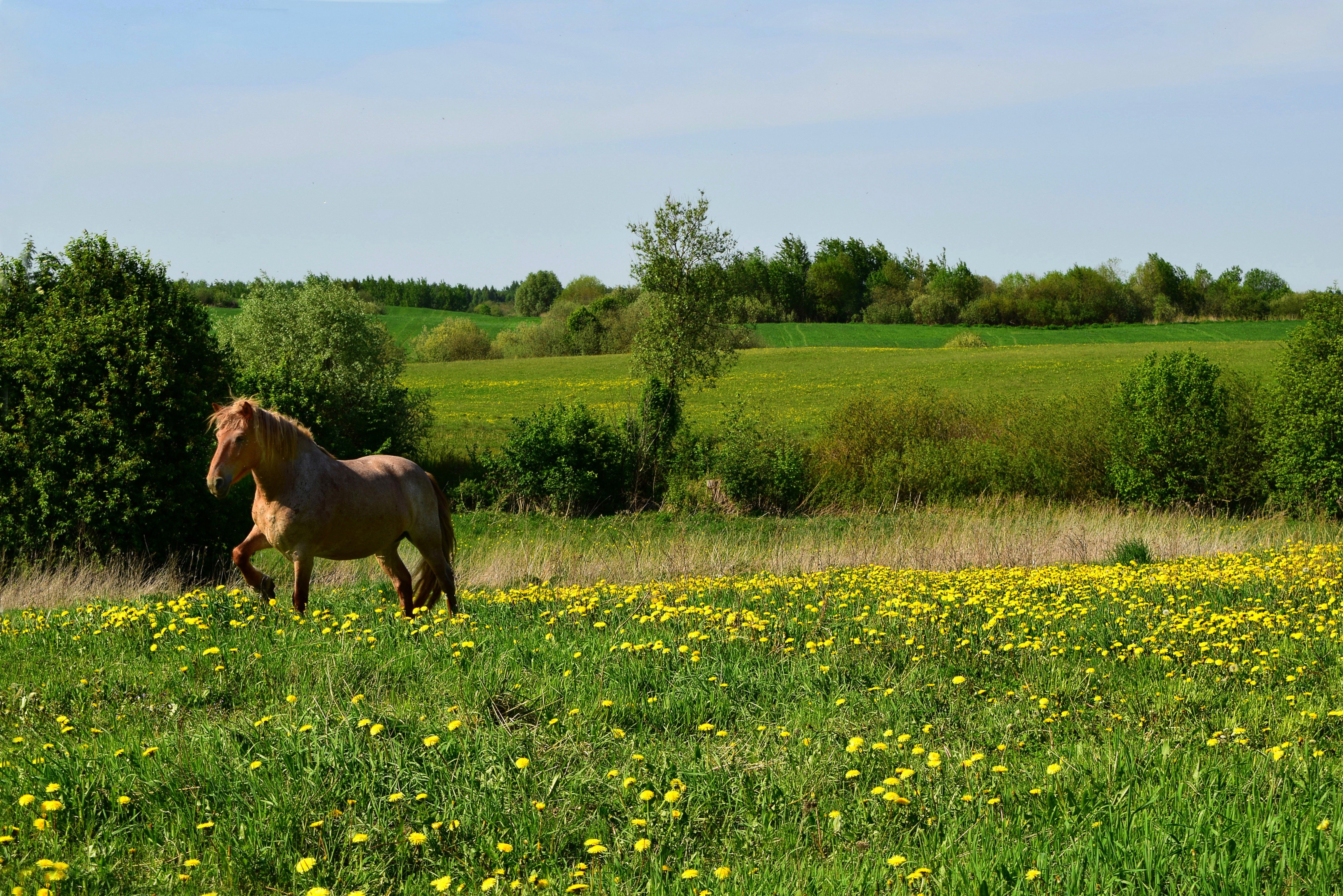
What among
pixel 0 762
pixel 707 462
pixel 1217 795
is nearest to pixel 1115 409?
pixel 707 462

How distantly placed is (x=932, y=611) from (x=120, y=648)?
264 inches

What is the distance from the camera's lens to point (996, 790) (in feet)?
15.1

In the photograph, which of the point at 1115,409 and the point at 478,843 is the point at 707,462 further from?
the point at 478,843

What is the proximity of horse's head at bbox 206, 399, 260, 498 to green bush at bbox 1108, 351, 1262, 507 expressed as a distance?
27.3 metres

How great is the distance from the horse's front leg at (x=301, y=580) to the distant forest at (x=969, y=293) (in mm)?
77981

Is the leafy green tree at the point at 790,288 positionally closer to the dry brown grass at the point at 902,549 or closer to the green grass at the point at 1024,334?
the green grass at the point at 1024,334

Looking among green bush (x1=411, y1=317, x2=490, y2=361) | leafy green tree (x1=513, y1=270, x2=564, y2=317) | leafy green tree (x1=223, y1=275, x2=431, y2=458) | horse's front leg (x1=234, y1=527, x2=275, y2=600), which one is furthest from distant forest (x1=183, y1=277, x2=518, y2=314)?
horse's front leg (x1=234, y1=527, x2=275, y2=600)

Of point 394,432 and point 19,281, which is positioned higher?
point 19,281

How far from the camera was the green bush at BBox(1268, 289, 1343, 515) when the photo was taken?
26.1 meters

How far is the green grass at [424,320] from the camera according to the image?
10388 centimetres

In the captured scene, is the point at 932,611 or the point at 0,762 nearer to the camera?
the point at 0,762

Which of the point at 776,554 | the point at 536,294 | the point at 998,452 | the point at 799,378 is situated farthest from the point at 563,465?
the point at 536,294

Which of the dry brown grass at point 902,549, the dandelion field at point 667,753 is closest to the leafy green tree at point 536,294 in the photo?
the dry brown grass at point 902,549

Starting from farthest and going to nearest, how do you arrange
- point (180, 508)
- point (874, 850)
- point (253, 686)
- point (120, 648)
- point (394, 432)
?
point (394, 432)
point (180, 508)
point (120, 648)
point (253, 686)
point (874, 850)
